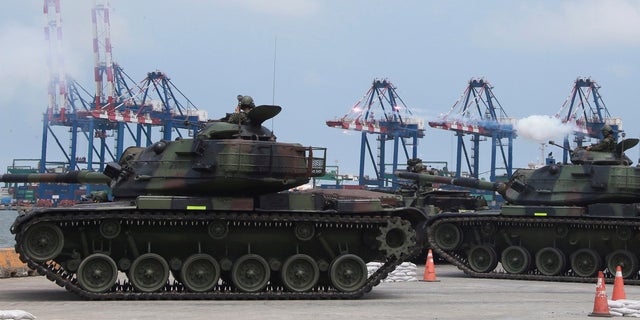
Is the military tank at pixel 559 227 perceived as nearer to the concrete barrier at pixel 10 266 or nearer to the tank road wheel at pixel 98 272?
the concrete barrier at pixel 10 266

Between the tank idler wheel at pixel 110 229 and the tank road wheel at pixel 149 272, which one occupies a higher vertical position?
the tank idler wheel at pixel 110 229

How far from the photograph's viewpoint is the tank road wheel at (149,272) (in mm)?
25922

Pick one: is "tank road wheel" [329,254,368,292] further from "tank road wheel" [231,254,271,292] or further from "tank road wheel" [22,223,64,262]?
"tank road wheel" [22,223,64,262]

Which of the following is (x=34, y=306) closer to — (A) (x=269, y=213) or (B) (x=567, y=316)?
(A) (x=269, y=213)

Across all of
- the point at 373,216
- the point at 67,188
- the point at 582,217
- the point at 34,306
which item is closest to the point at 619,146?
the point at 582,217

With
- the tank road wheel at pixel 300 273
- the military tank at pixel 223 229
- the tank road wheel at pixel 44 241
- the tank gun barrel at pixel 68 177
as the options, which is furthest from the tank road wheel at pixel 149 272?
the tank gun barrel at pixel 68 177

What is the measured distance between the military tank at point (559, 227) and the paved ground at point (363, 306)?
14.6ft

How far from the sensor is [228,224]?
26.7 meters

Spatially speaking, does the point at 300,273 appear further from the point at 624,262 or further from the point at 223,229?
the point at 624,262

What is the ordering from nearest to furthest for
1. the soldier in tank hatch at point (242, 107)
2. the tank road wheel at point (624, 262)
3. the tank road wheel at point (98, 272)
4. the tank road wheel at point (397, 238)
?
the tank road wheel at point (98, 272), the tank road wheel at point (397, 238), the soldier in tank hatch at point (242, 107), the tank road wheel at point (624, 262)

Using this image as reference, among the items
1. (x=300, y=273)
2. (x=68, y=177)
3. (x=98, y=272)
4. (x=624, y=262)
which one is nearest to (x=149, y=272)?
(x=98, y=272)

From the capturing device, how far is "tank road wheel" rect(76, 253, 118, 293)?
1006 inches

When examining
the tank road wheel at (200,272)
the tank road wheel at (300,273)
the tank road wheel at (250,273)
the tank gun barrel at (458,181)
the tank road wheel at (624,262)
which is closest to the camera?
the tank road wheel at (200,272)

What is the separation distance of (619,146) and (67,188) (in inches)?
5045
